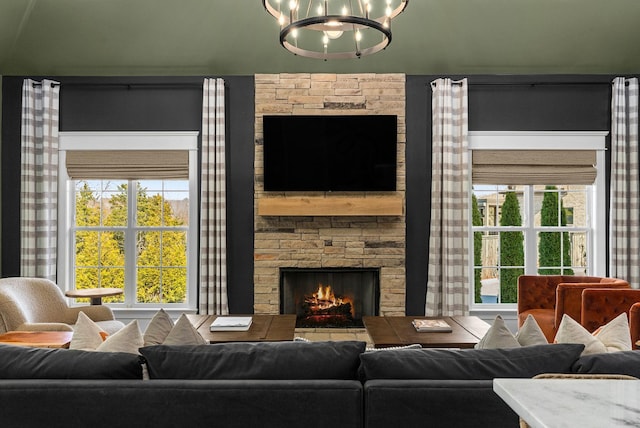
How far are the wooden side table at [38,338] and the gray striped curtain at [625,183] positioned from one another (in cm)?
539

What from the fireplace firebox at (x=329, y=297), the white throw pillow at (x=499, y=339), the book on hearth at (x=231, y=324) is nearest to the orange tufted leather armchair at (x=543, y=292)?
the fireplace firebox at (x=329, y=297)

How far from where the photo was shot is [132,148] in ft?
19.6

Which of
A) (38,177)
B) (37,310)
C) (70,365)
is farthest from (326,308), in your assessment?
(70,365)

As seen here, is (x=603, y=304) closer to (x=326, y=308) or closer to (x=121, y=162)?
(x=326, y=308)

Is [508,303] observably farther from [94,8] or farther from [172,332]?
[94,8]

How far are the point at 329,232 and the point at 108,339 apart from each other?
3.66m

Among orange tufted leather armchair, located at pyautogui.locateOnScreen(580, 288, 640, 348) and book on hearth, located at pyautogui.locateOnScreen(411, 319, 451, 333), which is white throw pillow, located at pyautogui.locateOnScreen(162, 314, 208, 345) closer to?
book on hearth, located at pyautogui.locateOnScreen(411, 319, 451, 333)

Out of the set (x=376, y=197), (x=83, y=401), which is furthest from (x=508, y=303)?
(x=83, y=401)

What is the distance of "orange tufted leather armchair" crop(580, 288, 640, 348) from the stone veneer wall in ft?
6.53

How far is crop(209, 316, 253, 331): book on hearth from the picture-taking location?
397 centimetres

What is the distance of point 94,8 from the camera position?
5.41 meters

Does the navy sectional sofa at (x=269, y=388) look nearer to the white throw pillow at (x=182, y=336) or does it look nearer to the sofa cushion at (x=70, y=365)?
the sofa cushion at (x=70, y=365)

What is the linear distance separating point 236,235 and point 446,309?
7.89 feet

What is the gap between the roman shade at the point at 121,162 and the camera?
19.5 ft
